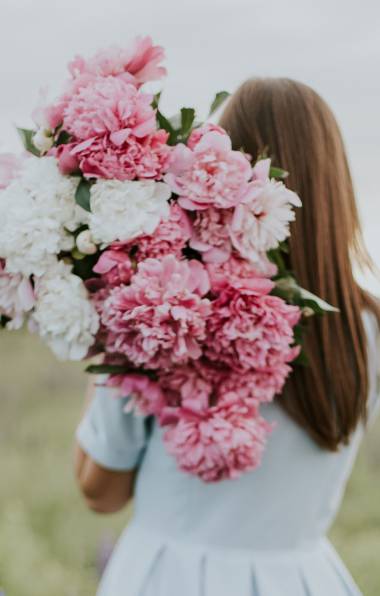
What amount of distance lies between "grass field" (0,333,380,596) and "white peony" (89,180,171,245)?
2.51 meters

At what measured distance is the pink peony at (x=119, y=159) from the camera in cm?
135

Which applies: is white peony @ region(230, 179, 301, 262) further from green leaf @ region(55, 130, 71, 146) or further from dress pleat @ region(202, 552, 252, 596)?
dress pleat @ region(202, 552, 252, 596)

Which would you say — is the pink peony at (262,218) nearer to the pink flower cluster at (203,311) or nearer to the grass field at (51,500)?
the pink flower cluster at (203,311)

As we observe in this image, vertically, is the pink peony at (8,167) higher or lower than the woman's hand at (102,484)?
higher

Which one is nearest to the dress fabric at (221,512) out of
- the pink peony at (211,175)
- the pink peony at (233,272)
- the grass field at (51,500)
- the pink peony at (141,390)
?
the pink peony at (141,390)

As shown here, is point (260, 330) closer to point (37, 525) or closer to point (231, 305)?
point (231, 305)

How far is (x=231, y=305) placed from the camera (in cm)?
135

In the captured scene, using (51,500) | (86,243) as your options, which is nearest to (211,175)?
(86,243)

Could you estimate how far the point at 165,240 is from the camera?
134 cm

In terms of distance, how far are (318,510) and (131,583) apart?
332mm

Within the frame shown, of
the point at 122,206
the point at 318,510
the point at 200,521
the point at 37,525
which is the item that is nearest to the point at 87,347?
the point at 122,206

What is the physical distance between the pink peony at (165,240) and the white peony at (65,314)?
0.28 ft

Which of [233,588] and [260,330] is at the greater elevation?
[260,330]

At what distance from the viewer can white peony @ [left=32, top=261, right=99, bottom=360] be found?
52.8 inches
